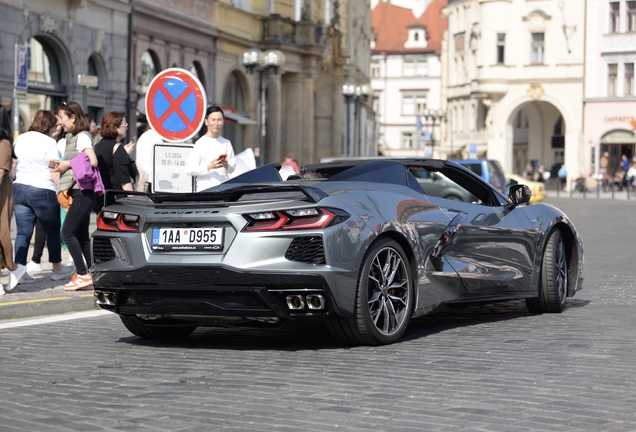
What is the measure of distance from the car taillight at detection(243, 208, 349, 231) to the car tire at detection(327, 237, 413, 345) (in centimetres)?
43

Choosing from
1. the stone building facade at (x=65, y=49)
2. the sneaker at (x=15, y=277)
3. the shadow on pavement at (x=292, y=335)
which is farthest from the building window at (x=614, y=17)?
the shadow on pavement at (x=292, y=335)

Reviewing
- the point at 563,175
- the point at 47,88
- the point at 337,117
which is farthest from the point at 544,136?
the point at 47,88

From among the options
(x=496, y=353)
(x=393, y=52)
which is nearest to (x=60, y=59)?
(x=496, y=353)

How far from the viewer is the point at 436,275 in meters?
8.41

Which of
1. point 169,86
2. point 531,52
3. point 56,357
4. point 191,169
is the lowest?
point 56,357

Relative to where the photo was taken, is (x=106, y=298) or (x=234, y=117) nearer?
(x=106, y=298)

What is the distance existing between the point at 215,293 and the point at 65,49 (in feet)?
69.2

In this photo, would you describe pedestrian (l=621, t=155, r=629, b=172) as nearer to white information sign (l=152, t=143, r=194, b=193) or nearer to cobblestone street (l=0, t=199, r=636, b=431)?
white information sign (l=152, t=143, r=194, b=193)

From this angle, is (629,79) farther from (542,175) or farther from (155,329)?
(155,329)

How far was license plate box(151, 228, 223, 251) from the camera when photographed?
7.45 m

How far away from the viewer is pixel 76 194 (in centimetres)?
1199

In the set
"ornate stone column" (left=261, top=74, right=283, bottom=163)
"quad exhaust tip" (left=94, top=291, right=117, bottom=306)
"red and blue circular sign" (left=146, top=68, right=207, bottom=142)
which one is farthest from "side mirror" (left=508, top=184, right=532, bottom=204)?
"ornate stone column" (left=261, top=74, right=283, bottom=163)

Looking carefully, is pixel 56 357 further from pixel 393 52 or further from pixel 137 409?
pixel 393 52

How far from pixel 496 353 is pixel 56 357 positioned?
269 centimetres
